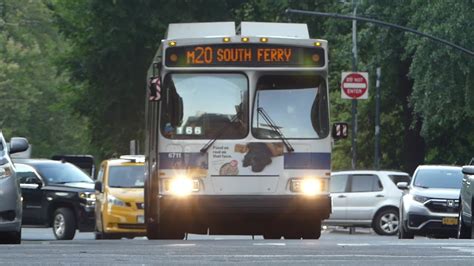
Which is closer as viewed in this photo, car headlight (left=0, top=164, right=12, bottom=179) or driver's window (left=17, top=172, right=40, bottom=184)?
car headlight (left=0, top=164, right=12, bottom=179)

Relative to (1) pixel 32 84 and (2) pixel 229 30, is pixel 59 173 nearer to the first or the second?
(2) pixel 229 30

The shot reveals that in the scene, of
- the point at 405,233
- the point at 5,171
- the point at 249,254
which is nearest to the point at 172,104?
the point at 5,171

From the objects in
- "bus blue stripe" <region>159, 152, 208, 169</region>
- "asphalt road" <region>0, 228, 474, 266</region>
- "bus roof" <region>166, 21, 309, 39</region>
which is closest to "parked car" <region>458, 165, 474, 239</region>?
"bus roof" <region>166, 21, 309, 39</region>

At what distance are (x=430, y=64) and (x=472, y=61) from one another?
3.97ft

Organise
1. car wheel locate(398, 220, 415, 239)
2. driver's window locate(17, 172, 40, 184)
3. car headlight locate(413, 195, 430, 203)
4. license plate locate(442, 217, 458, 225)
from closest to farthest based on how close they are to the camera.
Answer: car wheel locate(398, 220, 415, 239) < license plate locate(442, 217, 458, 225) < car headlight locate(413, 195, 430, 203) < driver's window locate(17, 172, 40, 184)

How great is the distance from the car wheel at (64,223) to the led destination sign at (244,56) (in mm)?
11706

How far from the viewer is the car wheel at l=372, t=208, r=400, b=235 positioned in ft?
138

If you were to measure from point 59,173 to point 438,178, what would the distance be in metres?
7.81

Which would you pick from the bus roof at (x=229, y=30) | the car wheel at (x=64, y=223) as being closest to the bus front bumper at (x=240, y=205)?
the bus roof at (x=229, y=30)

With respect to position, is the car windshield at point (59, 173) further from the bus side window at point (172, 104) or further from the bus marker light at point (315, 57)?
the bus marker light at point (315, 57)

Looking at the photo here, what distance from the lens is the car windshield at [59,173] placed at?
35.6 m

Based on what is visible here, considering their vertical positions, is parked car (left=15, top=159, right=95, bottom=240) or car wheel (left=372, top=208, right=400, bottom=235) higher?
parked car (left=15, top=159, right=95, bottom=240)

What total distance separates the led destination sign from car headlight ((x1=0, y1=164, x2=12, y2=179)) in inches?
130

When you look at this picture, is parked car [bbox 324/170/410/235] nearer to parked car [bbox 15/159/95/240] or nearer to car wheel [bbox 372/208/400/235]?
car wheel [bbox 372/208/400/235]
